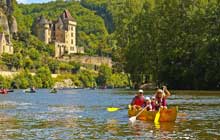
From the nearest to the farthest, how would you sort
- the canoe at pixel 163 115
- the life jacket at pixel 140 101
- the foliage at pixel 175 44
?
the canoe at pixel 163 115
the life jacket at pixel 140 101
the foliage at pixel 175 44

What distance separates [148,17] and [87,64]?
94219mm

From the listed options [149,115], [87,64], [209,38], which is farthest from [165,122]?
[87,64]

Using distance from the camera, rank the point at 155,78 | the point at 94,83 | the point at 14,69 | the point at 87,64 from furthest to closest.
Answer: the point at 87,64, the point at 94,83, the point at 14,69, the point at 155,78

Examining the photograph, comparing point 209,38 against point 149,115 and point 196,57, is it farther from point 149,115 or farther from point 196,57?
point 149,115

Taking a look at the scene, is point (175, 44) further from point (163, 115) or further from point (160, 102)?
point (163, 115)

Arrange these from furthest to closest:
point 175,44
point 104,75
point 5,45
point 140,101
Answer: point 104,75 → point 5,45 → point 175,44 → point 140,101

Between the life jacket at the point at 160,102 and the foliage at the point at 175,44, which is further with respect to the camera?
the foliage at the point at 175,44

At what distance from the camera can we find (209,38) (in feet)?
295

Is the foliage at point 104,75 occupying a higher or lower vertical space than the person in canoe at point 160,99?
lower

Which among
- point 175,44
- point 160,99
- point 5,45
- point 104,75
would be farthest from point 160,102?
point 104,75

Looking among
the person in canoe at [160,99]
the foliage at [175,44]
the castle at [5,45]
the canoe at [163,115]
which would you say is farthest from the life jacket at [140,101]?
the castle at [5,45]

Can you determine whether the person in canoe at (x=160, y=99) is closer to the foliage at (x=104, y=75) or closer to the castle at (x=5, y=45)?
the castle at (x=5, y=45)

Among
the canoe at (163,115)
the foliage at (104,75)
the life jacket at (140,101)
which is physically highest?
the life jacket at (140,101)

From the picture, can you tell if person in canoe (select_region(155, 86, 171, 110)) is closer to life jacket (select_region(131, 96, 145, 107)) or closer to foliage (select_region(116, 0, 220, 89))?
life jacket (select_region(131, 96, 145, 107))
